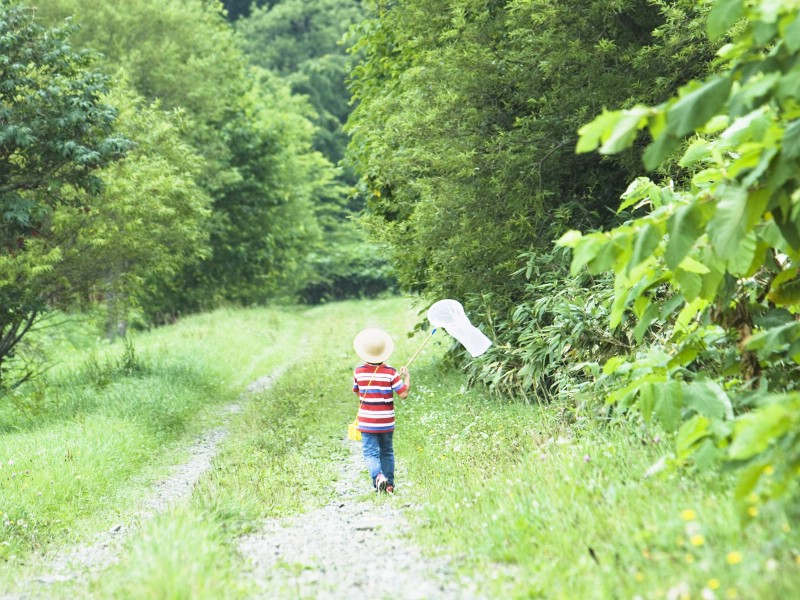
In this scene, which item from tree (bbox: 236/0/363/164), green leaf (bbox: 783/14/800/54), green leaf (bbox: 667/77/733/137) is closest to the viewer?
green leaf (bbox: 783/14/800/54)

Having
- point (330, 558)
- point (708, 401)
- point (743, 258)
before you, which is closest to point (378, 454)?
point (330, 558)

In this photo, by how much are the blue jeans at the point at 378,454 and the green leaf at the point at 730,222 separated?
184 inches

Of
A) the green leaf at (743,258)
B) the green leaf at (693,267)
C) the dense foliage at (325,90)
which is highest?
the green leaf at (743,258)

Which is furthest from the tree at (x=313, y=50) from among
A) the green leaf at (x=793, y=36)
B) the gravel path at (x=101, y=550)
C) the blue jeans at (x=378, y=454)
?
the green leaf at (x=793, y=36)

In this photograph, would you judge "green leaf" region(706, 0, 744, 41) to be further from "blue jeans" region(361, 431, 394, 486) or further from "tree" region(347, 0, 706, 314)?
"tree" region(347, 0, 706, 314)

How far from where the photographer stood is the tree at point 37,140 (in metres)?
11.8

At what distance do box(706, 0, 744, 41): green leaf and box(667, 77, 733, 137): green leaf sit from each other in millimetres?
271

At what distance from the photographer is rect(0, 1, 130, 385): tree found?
11.8 m

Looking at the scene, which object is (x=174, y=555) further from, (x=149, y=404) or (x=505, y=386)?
(x=149, y=404)

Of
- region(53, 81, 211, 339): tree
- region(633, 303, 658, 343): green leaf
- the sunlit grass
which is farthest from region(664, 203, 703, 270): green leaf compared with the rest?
region(53, 81, 211, 339): tree

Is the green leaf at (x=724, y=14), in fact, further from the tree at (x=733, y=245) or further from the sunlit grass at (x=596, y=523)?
the sunlit grass at (x=596, y=523)

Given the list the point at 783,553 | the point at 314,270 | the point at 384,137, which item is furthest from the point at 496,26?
the point at 314,270

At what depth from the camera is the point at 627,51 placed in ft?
32.1

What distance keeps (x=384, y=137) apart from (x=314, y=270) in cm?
3787
